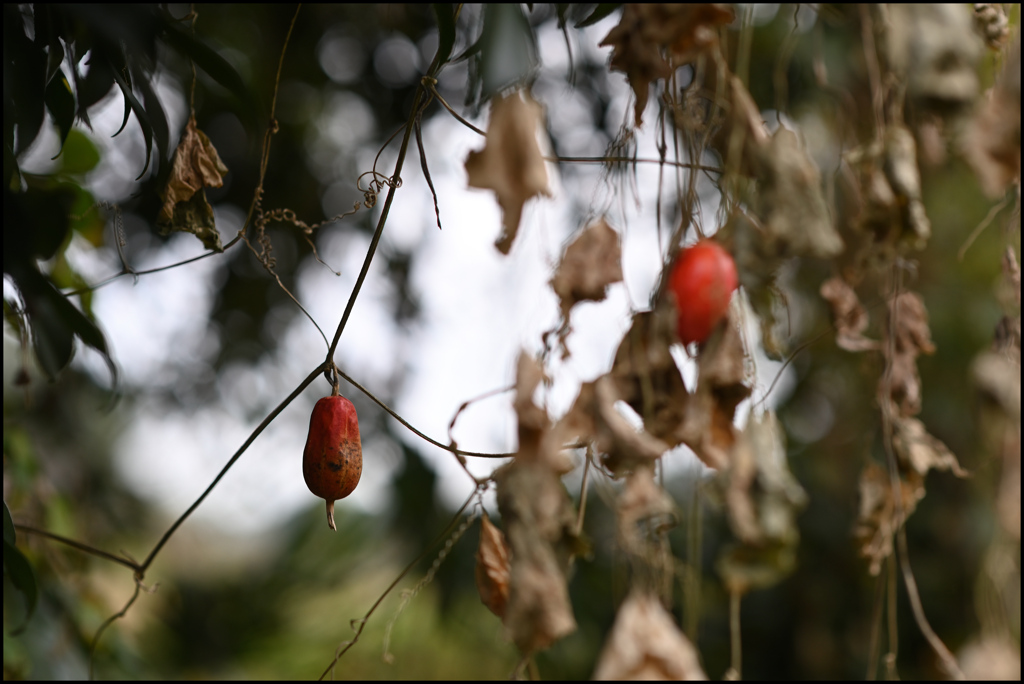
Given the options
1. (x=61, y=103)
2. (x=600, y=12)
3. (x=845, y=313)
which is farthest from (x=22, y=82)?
(x=845, y=313)

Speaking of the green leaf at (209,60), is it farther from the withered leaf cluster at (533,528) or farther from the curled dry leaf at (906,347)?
the curled dry leaf at (906,347)

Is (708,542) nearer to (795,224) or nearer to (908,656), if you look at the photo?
(908,656)

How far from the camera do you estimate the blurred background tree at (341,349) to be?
55 cm

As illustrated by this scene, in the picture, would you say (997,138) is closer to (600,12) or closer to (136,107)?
(600,12)

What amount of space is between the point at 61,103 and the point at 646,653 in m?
0.57

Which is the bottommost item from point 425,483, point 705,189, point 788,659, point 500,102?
point 788,659

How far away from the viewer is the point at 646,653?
0.36m

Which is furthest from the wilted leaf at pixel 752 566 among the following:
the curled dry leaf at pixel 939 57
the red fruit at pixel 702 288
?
the curled dry leaf at pixel 939 57

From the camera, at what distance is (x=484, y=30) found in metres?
0.39

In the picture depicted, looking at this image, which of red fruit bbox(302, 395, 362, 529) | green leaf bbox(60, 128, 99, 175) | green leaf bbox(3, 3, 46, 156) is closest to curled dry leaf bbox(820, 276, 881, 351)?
red fruit bbox(302, 395, 362, 529)

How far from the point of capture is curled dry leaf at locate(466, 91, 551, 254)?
35 centimetres

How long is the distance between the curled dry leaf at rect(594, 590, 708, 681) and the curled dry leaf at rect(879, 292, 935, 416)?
0.30 meters

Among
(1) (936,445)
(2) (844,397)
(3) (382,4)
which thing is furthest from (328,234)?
(2) (844,397)

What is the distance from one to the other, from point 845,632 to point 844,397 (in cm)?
72
